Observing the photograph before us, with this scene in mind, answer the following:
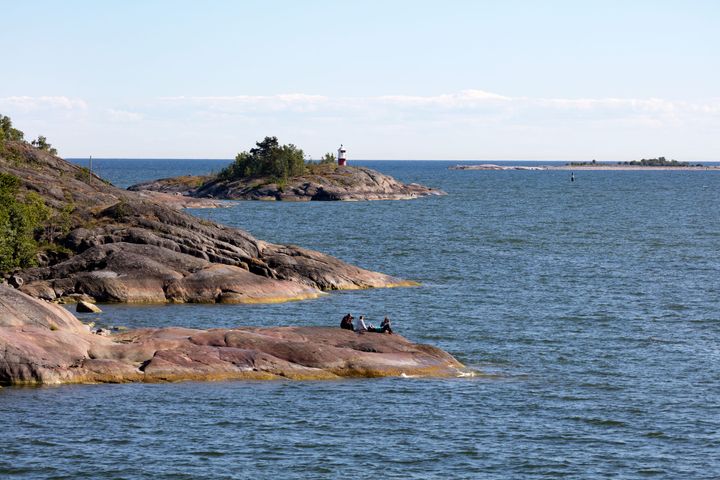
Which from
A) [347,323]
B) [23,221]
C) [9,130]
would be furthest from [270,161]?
[347,323]

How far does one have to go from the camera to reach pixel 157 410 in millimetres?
42812

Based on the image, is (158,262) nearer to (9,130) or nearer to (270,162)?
(9,130)

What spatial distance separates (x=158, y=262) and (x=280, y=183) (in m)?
119

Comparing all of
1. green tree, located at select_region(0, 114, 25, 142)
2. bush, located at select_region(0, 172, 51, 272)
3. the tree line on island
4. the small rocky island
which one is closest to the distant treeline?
the small rocky island

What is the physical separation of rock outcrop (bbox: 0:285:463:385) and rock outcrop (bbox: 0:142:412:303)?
16755mm

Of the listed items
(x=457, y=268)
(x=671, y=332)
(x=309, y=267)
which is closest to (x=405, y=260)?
(x=457, y=268)

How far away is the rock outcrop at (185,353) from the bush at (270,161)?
138797 mm

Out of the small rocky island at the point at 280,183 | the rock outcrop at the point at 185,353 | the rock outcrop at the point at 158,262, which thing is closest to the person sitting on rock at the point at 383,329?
the rock outcrop at the point at 185,353

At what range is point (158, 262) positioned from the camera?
70812mm

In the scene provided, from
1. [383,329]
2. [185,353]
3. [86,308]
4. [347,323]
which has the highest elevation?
[347,323]

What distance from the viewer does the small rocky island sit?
612 ft

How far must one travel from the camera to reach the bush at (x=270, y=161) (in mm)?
189500

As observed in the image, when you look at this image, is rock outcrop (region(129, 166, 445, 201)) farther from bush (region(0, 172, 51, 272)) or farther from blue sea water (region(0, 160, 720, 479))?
bush (region(0, 172, 51, 272))

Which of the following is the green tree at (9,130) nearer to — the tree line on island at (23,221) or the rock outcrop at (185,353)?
the tree line on island at (23,221)
